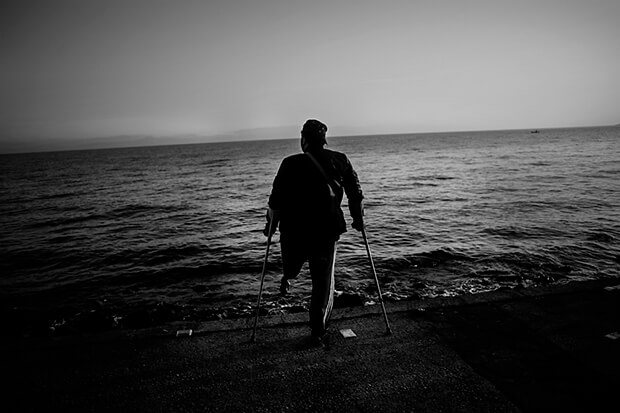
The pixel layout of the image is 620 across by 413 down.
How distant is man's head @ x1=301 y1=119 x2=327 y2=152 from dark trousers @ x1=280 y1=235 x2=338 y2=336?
42.1 inches

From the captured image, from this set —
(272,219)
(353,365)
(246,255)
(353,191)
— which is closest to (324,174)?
(353,191)

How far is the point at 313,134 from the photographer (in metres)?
3.82

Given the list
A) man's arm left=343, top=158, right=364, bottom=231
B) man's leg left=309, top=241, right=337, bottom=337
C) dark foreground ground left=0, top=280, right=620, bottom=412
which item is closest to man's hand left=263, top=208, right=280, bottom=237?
man's leg left=309, top=241, right=337, bottom=337

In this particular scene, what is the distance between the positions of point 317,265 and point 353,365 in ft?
3.52

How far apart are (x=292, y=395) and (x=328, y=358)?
646mm

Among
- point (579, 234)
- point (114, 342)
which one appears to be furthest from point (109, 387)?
point (579, 234)

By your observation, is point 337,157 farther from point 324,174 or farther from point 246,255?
point 246,255

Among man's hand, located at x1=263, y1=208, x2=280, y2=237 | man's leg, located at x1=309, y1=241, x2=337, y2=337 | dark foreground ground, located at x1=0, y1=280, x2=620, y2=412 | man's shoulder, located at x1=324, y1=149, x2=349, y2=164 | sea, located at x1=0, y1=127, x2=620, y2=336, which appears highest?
man's shoulder, located at x1=324, y1=149, x2=349, y2=164

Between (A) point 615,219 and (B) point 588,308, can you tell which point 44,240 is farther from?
(A) point 615,219

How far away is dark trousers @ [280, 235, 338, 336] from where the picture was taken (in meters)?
3.81

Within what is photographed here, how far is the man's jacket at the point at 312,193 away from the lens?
3713 mm

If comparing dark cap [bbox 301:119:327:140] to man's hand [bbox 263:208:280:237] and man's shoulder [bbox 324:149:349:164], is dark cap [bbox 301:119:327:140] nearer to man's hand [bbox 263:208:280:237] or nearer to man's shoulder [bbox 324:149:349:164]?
man's shoulder [bbox 324:149:349:164]

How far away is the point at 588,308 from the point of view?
4422 mm

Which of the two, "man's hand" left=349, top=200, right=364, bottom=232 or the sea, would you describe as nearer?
"man's hand" left=349, top=200, right=364, bottom=232
